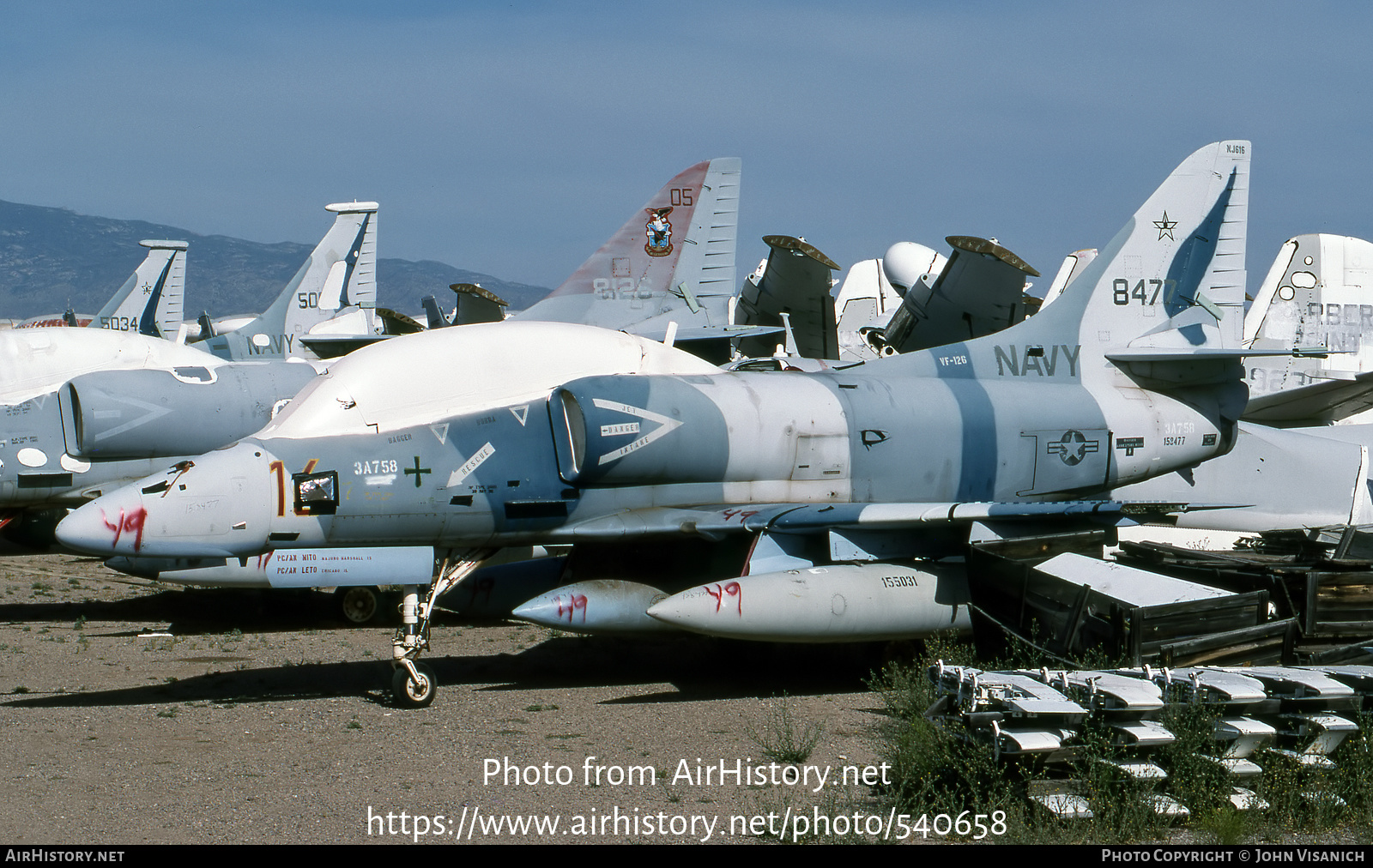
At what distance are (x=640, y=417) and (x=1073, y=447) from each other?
14.5 feet

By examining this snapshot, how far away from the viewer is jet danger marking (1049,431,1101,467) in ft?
38.7

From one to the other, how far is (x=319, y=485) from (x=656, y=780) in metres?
3.54

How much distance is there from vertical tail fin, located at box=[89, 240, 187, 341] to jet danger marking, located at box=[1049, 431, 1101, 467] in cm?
2580

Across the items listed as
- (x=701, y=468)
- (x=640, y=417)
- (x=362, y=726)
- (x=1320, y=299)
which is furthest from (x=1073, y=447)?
(x=1320, y=299)

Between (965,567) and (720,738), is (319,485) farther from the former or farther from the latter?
(965,567)

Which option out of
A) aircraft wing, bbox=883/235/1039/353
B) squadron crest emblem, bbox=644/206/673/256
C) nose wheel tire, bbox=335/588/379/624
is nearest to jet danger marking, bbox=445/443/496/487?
nose wheel tire, bbox=335/588/379/624

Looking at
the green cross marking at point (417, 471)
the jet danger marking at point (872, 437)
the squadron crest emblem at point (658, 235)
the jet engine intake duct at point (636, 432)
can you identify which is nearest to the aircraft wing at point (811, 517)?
the jet engine intake duct at point (636, 432)

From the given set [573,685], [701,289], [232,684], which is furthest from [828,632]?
[701,289]

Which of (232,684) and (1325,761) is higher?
(1325,761)

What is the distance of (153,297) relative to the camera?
1272 inches

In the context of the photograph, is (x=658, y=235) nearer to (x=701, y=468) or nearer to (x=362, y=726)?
(x=701, y=468)

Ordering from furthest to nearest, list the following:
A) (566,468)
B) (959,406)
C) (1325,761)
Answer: (959,406), (566,468), (1325,761)

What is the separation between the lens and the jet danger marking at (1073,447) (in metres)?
11.8

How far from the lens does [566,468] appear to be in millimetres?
9969
